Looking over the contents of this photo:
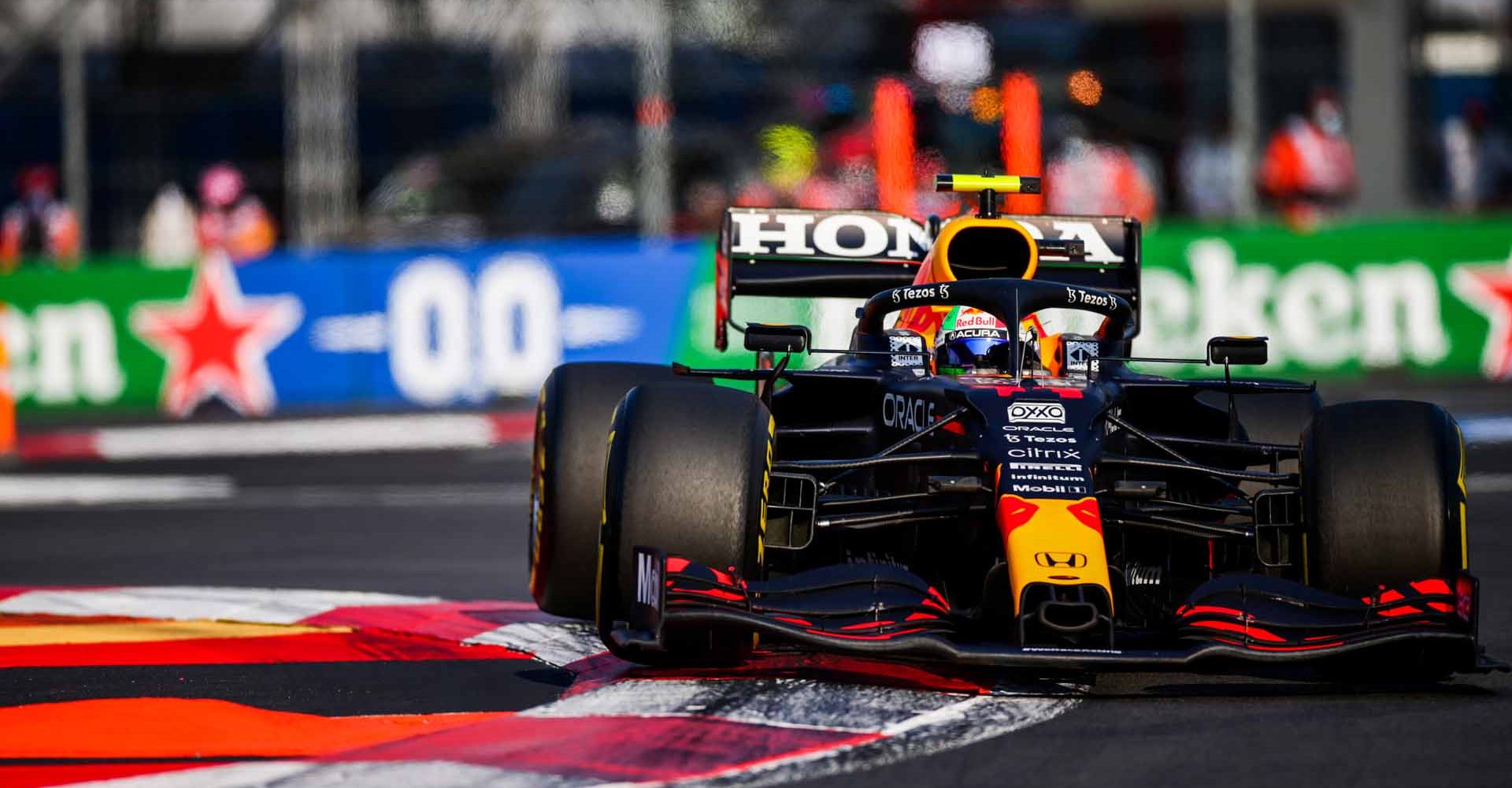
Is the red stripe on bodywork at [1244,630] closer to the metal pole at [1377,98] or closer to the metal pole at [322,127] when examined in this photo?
the metal pole at [322,127]

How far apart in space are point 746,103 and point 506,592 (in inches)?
634

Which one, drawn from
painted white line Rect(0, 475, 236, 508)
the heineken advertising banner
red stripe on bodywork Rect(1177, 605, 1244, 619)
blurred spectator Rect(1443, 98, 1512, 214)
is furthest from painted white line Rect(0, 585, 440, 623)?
blurred spectator Rect(1443, 98, 1512, 214)

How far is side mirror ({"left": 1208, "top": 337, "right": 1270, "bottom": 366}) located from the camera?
7.65 metres

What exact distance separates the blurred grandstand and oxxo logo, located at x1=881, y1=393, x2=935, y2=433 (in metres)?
12.5

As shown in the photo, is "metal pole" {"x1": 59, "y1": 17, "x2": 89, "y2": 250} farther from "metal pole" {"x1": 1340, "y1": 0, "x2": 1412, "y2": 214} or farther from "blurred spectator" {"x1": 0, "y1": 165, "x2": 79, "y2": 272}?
"metal pole" {"x1": 1340, "y1": 0, "x2": 1412, "y2": 214}

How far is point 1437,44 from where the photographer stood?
25188 mm

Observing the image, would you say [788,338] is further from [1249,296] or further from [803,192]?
[803,192]

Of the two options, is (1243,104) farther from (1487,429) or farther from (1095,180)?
(1487,429)

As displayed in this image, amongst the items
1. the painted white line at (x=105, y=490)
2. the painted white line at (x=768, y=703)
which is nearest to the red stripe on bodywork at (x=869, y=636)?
the painted white line at (x=768, y=703)

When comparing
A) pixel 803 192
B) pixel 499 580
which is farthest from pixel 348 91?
pixel 499 580

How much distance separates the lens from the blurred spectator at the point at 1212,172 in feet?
74.1

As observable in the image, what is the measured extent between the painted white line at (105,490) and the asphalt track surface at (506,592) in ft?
0.75

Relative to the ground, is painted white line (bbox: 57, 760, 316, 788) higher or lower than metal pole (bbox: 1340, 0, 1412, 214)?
lower

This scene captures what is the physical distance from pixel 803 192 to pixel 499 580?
1240cm
